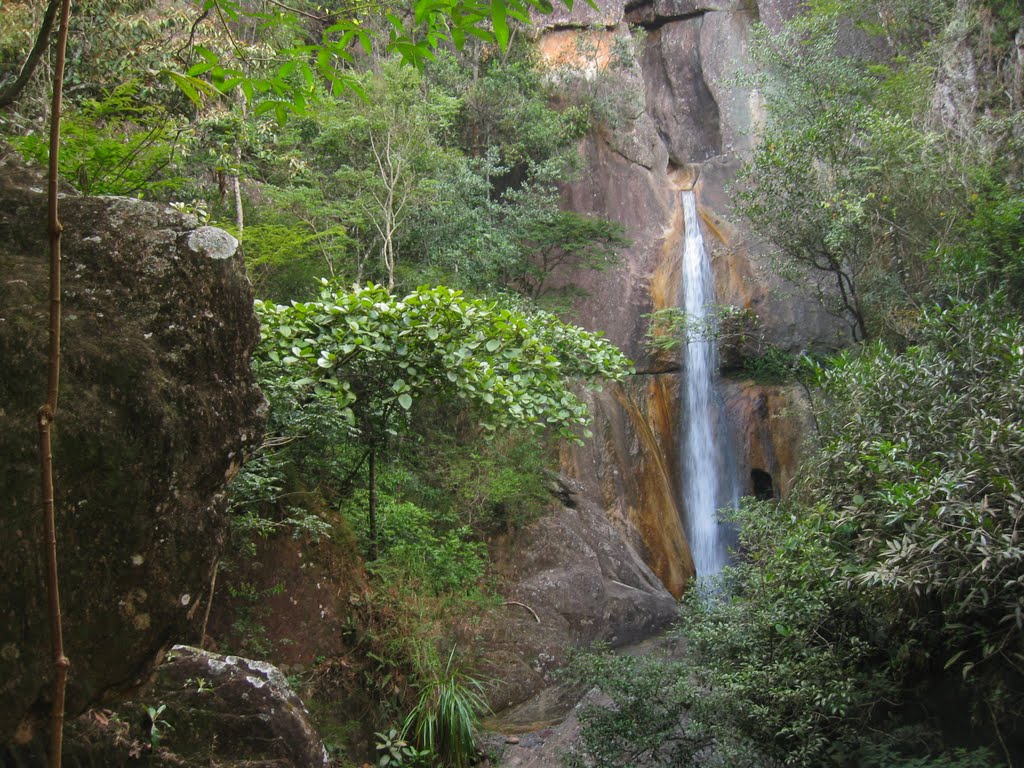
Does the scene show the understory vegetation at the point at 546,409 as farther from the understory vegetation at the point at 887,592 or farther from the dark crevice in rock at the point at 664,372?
the dark crevice in rock at the point at 664,372

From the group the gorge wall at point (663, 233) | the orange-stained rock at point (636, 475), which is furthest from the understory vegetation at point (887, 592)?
the gorge wall at point (663, 233)

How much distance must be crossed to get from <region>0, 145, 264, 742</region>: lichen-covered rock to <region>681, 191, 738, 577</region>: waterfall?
12.6m

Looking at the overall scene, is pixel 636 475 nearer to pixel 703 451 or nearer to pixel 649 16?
pixel 703 451

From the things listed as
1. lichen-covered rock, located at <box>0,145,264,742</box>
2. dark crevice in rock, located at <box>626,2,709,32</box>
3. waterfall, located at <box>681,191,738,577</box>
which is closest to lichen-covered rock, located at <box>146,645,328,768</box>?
lichen-covered rock, located at <box>0,145,264,742</box>

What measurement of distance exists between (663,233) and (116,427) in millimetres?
A: 16650

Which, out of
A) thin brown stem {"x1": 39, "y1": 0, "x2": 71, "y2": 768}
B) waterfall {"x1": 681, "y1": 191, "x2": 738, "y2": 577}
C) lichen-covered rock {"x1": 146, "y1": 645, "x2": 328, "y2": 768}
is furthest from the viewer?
waterfall {"x1": 681, "y1": 191, "x2": 738, "y2": 577}

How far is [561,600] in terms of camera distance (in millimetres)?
10633

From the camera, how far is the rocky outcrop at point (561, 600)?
9188mm

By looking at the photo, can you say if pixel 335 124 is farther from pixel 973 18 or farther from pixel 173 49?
pixel 973 18

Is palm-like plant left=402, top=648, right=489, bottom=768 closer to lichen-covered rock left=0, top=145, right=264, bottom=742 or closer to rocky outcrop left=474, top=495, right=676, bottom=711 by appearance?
rocky outcrop left=474, top=495, right=676, bottom=711

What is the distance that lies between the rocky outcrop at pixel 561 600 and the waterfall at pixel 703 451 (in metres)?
3.51

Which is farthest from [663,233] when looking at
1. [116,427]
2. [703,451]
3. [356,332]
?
[116,427]

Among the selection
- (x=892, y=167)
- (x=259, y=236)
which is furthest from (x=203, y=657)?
(x=892, y=167)

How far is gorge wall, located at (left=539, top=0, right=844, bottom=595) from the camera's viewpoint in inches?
593
